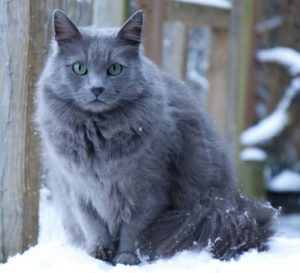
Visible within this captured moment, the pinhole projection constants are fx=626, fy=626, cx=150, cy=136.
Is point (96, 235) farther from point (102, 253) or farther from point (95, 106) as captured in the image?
point (95, 106)

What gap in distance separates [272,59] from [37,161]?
13.9ft

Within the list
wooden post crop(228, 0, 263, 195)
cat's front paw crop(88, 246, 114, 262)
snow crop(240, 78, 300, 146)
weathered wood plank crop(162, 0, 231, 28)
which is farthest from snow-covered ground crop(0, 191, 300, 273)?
snow crop(240, 78, 300, 146)

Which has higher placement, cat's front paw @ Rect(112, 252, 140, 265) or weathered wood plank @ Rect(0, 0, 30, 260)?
weathered wood plank @ Rect(0, 0, 30, 260)

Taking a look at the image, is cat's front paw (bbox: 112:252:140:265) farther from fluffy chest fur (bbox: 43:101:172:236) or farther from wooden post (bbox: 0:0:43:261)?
wooden post (bbox: 0:0:43:261)

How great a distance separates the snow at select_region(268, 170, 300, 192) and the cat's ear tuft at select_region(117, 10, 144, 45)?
3.84m

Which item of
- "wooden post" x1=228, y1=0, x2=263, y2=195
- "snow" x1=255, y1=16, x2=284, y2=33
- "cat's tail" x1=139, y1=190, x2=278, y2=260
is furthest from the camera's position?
"snow" x1=255, y1=16, x2=284, y2=33

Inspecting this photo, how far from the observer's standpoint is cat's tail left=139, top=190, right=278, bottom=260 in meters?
2.58

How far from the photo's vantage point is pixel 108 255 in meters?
2.77

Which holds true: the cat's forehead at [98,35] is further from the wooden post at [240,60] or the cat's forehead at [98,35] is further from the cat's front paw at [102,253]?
the wooden post at [240,60]

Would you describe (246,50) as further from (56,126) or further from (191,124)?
(56,126)

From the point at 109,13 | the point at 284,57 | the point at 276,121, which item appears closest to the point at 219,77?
the point at 109,13

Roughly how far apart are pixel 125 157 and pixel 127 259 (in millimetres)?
454

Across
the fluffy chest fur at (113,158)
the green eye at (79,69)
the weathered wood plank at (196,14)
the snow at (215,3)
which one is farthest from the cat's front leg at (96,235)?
the snow at (215,3)

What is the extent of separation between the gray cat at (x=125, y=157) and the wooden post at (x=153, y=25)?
31.5 inches
